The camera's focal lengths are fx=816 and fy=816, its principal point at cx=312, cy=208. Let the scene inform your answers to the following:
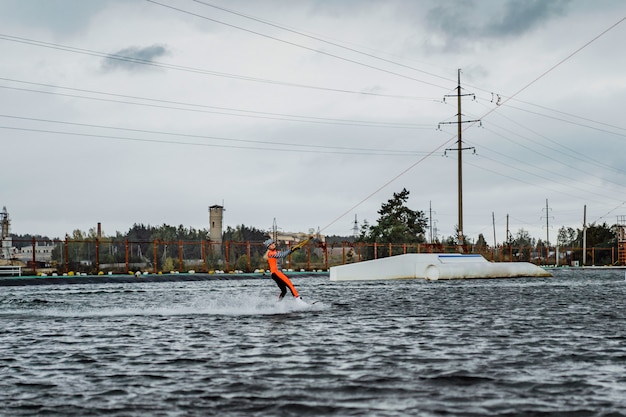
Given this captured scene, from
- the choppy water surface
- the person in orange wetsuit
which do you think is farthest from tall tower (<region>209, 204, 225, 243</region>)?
the choppy water surface

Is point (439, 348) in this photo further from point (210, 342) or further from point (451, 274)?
point (451, 274)

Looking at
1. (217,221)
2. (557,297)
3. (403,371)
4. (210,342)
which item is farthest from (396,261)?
(217,221)

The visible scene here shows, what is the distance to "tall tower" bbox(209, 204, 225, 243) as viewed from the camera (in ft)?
377

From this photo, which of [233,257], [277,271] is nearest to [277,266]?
[277,271]

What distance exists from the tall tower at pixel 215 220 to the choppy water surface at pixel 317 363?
9250 cm

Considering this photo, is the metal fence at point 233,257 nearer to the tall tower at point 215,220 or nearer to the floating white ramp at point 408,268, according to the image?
the floating white ramp at point 408,268

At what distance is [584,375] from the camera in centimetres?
1092

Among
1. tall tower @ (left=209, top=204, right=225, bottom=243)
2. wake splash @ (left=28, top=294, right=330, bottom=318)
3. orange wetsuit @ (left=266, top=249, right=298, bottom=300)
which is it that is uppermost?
tall tower @ (left=209, top=204, right=225, bottom=243)

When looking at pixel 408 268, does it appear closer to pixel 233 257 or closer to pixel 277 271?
pixel 277 271

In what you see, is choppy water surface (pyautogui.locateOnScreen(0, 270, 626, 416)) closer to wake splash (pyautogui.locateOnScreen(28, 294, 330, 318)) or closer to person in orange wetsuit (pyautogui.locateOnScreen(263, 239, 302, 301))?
wake splash (pyautogui.locateOnScreen(28, 294, 330, 318))

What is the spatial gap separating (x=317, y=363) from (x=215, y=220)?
4105 inches

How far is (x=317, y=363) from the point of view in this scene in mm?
12109

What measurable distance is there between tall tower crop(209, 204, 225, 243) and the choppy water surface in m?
92.5

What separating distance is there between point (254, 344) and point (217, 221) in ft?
333
